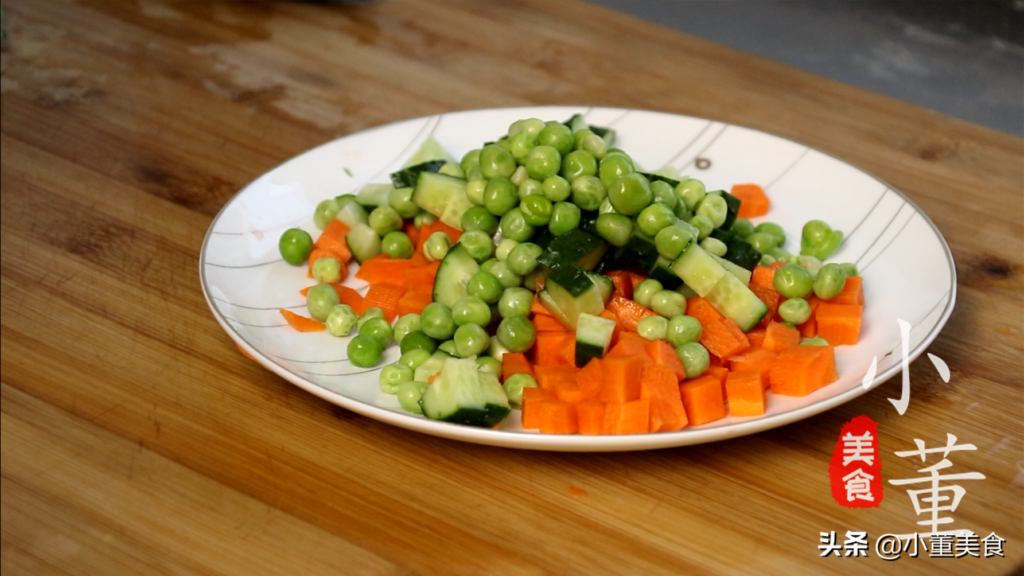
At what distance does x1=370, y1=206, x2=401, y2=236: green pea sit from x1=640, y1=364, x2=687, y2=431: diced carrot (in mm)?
945

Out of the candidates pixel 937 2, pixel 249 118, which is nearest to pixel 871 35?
pixel 937 2

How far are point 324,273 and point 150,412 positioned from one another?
553mm

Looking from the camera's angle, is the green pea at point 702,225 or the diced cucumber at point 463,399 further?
the green pea at point 702,225

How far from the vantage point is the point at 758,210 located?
2693 mm

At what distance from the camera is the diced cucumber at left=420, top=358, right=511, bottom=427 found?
1898 mm

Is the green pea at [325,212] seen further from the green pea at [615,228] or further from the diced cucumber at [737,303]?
→ the diced cucumber at [737,303]

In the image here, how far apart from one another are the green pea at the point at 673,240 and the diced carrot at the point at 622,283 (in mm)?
130

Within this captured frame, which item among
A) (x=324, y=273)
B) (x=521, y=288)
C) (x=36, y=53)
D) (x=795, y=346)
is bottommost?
(x=36, y=53)

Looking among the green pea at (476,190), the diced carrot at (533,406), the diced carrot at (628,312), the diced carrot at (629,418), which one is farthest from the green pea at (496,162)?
the diced carrot at (629,418)

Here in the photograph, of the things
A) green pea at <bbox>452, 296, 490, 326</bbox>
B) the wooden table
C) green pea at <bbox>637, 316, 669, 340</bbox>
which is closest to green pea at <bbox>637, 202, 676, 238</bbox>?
green pea at <bbox>637, 316, 669, 340</bbox>

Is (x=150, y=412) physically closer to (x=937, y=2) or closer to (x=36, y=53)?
(x=36, y=53)

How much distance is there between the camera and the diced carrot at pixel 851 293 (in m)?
2.23

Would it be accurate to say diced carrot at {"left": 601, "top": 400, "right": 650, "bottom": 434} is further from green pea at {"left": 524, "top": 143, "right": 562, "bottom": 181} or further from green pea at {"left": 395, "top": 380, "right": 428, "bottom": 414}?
green pea at {"left": 524, "top": 143, "right": 562, "bottom": 181}

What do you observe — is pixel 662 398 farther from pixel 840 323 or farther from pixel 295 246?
pixel 295 246
